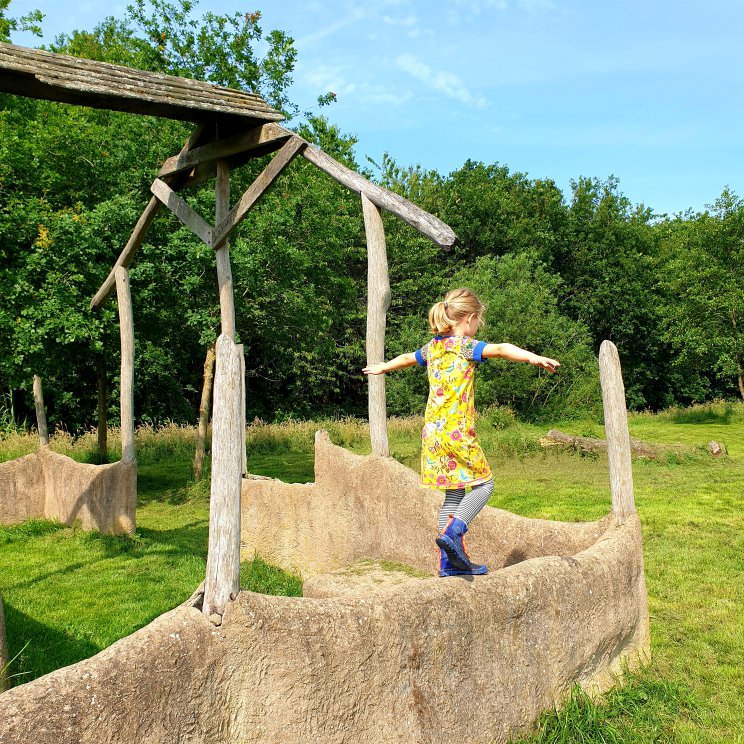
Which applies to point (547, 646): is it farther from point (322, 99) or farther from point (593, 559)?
point (322, 99)

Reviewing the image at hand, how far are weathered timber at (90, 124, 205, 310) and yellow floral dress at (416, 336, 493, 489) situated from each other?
460 centimetres

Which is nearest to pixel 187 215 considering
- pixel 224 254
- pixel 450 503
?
pixel 224 254

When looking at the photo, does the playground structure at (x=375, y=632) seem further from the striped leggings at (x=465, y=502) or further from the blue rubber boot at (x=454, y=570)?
the striped leggings at (x=465, y=502)

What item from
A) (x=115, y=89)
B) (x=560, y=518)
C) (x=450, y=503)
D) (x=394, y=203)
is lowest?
(x=560, y=518)

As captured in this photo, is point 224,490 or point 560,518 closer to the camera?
point 224,490

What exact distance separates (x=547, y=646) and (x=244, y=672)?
64.8 inches

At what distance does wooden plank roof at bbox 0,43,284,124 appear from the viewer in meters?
5.88

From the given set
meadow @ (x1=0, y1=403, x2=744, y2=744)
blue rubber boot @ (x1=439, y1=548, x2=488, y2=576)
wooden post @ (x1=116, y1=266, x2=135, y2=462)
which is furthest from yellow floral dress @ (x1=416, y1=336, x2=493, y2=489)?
wooden post @ (x1=116, y1=266, x2=135, y2=462)

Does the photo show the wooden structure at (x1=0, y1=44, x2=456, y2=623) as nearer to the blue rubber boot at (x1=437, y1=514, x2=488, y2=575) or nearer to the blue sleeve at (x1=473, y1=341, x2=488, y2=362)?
the blue sleeve at (x1=473, y1=341, x2=488, y2=362)

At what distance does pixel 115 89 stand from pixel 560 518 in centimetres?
706

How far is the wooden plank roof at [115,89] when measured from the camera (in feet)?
19.3

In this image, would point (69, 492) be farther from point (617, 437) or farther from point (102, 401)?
point (617, 437)

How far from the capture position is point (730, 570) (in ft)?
22.2

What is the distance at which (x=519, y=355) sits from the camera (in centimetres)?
359
